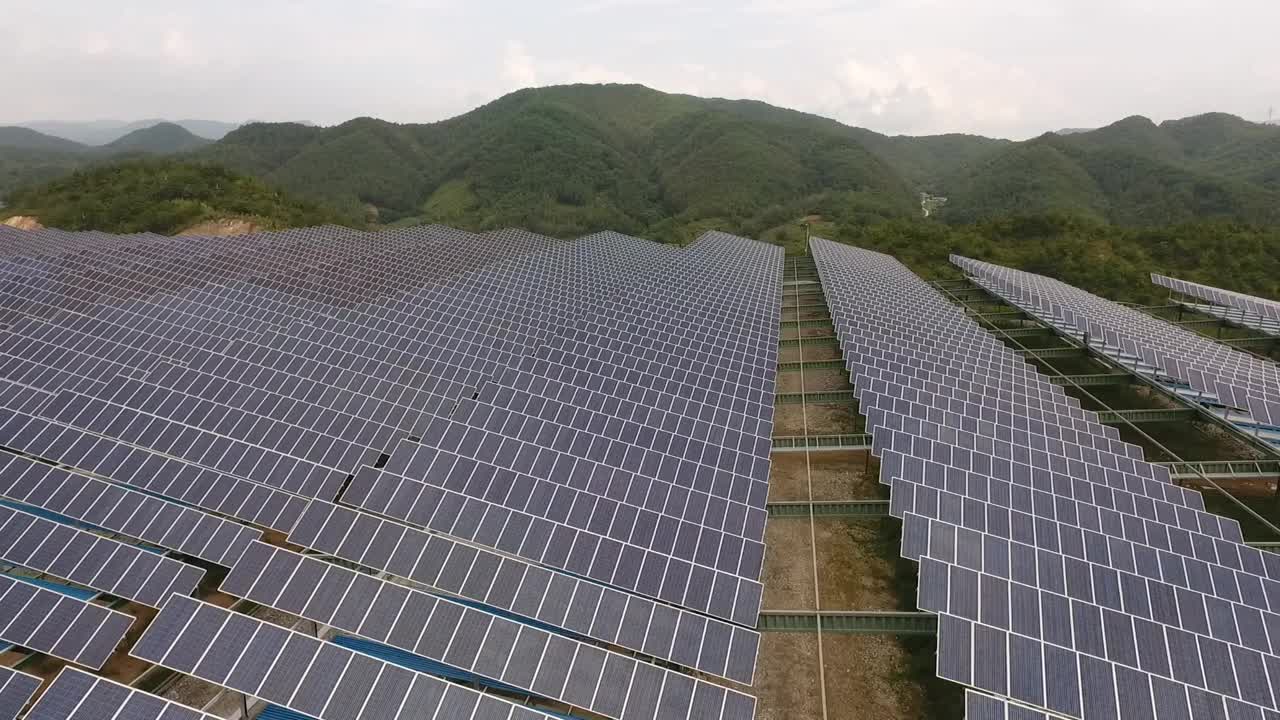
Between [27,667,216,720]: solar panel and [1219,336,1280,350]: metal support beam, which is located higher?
[27,667,216,720]: solar panel

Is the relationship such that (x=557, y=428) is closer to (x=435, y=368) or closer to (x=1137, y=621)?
(x=435, y=368)

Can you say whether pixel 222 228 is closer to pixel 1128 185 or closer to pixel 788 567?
pixel 788 567

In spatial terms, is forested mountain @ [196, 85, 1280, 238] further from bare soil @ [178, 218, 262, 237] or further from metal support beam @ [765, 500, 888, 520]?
metal support beam @ [765, 500, 888, 520]

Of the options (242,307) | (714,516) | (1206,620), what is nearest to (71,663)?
(714,516)

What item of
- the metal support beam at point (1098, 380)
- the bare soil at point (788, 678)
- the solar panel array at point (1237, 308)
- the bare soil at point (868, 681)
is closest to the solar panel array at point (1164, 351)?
the metal support beam at point (1098, 380)

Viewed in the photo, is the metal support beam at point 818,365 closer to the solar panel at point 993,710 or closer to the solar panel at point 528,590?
the solar panel at point 528,590

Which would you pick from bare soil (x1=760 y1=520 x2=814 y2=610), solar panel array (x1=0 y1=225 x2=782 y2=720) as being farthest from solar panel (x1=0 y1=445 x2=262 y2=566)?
bare soil (x1=760 y1=520 x2=814 y2=610)
